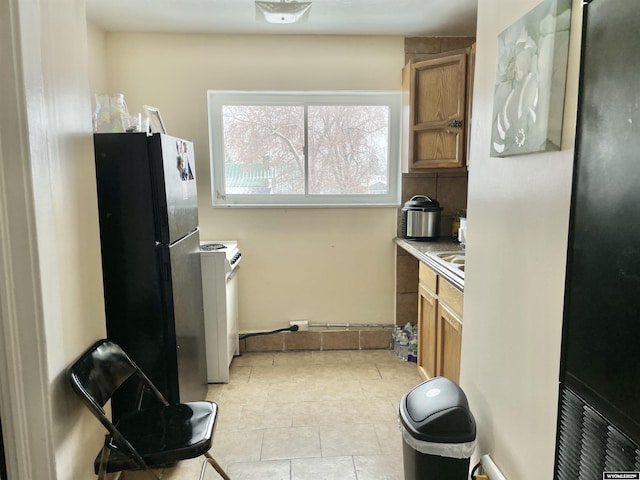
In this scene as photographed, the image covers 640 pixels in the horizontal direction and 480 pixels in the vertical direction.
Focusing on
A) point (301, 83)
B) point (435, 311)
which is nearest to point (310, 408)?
point (435, 311)

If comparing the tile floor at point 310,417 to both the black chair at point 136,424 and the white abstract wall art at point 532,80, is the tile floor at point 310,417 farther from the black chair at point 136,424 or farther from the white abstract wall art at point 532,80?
the white abstract wall art at point 532,80

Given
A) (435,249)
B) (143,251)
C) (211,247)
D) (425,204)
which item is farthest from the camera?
(425,204)

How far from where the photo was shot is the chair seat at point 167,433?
152 centimetres

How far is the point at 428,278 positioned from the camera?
268cm

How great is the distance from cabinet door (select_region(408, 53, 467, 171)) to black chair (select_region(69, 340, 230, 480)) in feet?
6.68

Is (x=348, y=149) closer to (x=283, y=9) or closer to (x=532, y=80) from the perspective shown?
(x=283, y=9)

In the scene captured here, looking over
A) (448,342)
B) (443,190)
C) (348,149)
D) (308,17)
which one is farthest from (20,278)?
(443,190)

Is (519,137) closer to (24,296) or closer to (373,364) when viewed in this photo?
(24,296)

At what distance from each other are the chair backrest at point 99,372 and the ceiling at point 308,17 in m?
1.99

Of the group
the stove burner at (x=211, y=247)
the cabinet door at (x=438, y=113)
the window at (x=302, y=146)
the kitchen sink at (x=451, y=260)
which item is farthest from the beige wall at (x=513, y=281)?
the stove burner at (x=211, y=247)

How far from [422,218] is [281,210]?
3.46 feet

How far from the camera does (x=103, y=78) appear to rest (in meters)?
3.00

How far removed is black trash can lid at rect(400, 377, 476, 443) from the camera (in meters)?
1.48

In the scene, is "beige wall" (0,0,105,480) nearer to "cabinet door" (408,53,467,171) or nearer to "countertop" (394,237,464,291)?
"countertop" (394,237,464,291)
